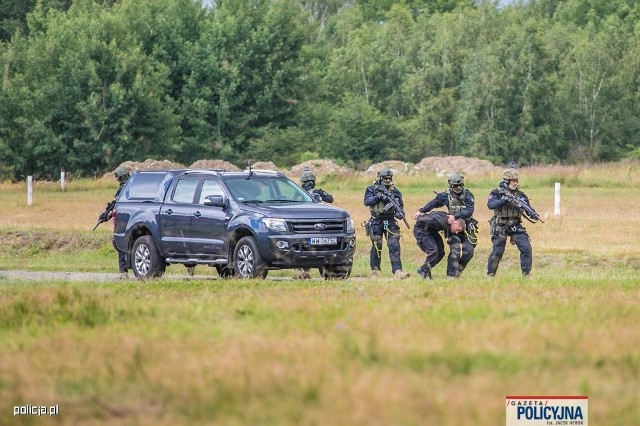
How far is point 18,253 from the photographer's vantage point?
110 feet

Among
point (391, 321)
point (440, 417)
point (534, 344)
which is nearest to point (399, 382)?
point (440, 417)

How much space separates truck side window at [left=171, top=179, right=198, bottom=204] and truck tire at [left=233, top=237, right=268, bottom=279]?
1.69 metres

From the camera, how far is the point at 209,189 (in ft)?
70.6

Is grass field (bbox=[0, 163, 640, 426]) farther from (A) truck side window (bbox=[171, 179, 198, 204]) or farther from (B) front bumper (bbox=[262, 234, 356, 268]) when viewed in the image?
(A) truck side window (bbox=[171, 179, 198, 204])

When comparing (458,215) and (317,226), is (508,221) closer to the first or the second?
(458,215)

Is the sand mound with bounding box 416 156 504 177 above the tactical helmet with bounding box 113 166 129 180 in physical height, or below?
above

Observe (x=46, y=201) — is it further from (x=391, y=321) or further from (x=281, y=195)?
(x=391, y=321)

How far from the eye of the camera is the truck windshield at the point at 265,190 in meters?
21.1

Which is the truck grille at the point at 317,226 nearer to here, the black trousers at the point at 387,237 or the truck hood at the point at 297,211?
the truck hood at the point at 297,211

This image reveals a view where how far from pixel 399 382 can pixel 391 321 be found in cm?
277

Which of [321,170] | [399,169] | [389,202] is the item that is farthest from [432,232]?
[399,169]

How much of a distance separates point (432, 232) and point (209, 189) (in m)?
3.65

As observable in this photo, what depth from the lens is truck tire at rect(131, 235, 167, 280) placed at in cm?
2202

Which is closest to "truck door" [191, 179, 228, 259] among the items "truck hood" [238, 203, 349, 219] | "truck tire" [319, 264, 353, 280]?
"truck hood" [238, 203, 349, 219]
